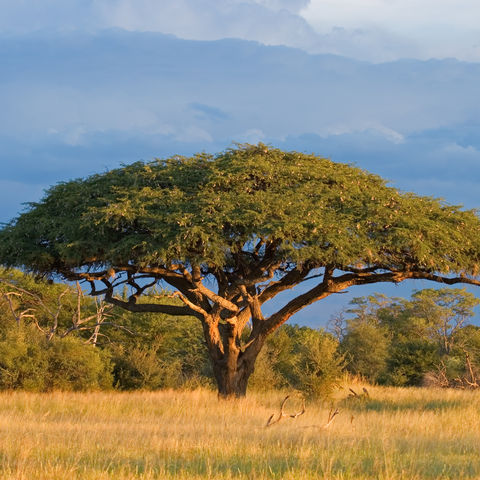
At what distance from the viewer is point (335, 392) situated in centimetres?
2684

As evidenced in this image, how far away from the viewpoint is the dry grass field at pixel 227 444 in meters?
9.57

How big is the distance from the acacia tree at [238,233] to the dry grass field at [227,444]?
4130 mm

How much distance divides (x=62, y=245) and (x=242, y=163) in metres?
6.07

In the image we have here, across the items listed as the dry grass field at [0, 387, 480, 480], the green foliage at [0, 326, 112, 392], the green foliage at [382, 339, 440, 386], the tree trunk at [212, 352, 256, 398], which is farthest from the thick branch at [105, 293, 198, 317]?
the green foliage at [382, 339, 440, 386]

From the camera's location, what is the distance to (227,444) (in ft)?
38.6

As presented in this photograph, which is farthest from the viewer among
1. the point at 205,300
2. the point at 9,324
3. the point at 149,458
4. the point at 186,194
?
the point at 9,324

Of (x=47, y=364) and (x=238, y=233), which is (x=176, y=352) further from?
(x=238, y=233)

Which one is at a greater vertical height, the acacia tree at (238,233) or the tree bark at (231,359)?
the acacia tree at (238,233)

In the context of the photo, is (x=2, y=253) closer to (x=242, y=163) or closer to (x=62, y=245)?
(x=62, y=245)

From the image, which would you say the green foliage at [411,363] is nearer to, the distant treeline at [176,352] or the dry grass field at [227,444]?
the distant treeline at [176,352]

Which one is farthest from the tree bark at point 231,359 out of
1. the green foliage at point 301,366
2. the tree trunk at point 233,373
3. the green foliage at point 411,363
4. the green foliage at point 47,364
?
the green foliage at point 411,363

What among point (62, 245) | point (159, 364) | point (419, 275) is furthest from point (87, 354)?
point (419, 275)

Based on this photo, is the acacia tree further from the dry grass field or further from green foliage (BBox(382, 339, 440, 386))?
green foliage (BBox(382, 339, 440, 386))

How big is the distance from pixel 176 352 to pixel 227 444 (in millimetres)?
28864
